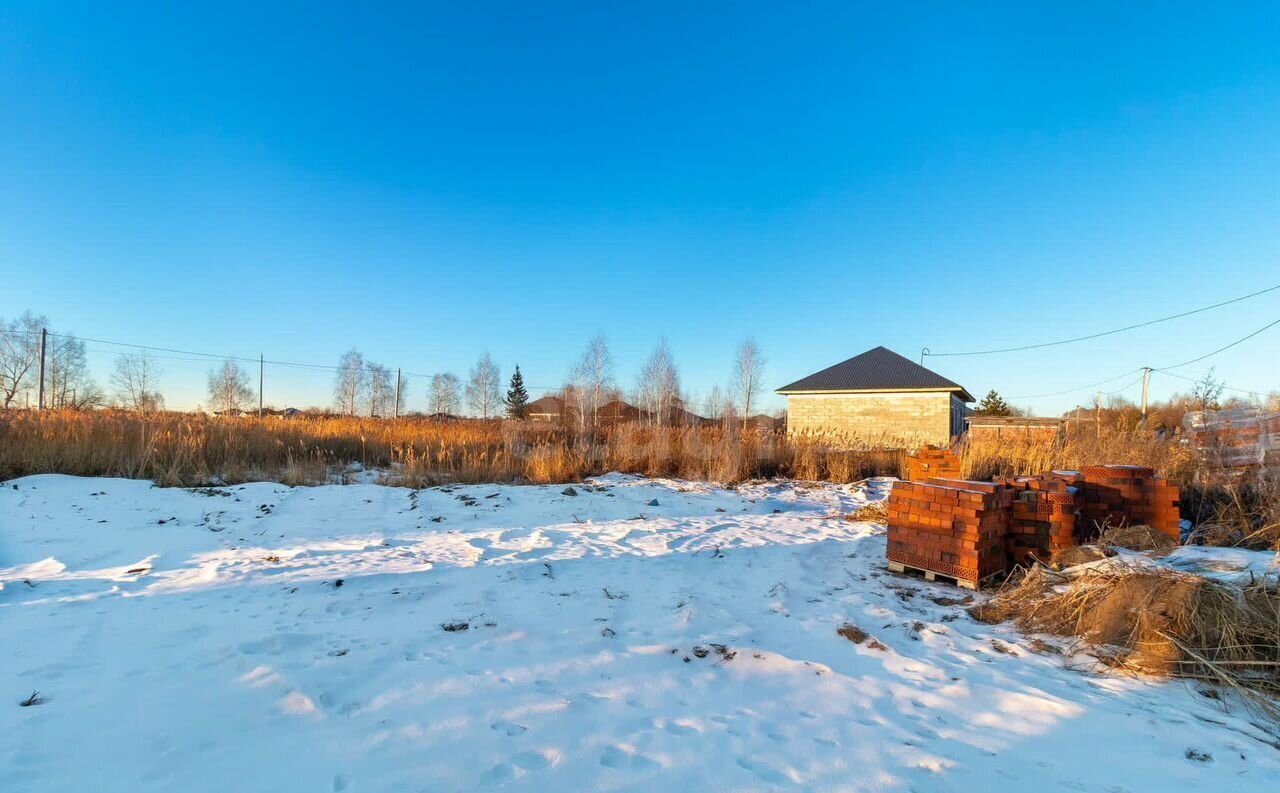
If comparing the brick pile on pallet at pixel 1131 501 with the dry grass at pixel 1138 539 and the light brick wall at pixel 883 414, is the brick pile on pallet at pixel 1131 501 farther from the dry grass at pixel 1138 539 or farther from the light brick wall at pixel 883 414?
the light brick wall at pixel 883 414

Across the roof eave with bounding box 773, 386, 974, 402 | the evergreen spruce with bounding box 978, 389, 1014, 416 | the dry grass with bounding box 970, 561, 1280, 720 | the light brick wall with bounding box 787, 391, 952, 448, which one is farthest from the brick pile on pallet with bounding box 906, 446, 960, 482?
the evergreen spruce with bounding box 978, 389, 1014, 416

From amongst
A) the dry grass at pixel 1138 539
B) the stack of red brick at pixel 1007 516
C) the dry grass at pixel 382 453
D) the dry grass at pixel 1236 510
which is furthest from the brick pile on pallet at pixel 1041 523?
the dry grass at pixel 382 453

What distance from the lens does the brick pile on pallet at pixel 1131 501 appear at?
4.98 meters

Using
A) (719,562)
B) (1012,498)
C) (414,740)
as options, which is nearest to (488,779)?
(414,740)

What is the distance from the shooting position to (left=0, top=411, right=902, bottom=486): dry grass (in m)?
8.19

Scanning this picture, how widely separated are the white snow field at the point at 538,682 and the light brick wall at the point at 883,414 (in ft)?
61.1

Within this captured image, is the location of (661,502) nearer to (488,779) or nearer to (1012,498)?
(1012,498)

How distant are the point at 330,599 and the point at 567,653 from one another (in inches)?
78.6

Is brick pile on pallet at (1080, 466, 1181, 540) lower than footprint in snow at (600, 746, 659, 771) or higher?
higher

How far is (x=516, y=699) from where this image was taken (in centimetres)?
244

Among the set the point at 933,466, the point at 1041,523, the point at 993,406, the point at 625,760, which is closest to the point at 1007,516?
the point at 1041,523

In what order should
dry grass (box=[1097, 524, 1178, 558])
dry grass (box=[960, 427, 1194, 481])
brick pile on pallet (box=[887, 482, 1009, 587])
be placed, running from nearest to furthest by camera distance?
brick pile on pallet (box=[887, 482, 1009, 587]) < dry grass (box=[1097, 524, 1178, 558]) < dry grass (box=[960, 427, 1194, 481])

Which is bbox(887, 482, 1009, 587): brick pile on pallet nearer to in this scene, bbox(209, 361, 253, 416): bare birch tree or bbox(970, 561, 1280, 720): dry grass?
bbox(970, 561, 1280, 720): dry grass

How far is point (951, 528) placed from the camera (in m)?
4.45
